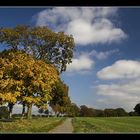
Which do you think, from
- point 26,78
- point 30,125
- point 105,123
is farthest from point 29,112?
point 105,123

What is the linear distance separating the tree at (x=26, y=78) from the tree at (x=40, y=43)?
15.7 inches

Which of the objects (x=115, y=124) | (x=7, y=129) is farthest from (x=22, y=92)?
(x=115, y=124)

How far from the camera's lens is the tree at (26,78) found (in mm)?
18406

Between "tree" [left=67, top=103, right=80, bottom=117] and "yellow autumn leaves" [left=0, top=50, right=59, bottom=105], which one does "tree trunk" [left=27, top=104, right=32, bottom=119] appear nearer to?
"yellow autumn leaves" [left=0, top=50, right=59, bottom=105]

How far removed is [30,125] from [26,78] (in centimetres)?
258

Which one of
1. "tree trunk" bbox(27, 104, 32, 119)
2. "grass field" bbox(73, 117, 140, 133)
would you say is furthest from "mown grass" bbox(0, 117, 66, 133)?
"grass field" bbox(73, 117, 140, 133)

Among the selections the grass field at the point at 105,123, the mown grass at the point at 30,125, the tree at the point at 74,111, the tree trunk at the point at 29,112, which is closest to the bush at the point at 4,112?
the mown grass at the point at 30,125

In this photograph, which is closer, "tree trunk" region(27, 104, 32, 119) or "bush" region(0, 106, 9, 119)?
"tree trunk" region(27, 104, 32, 119)

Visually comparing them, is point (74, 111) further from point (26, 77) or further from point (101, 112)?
point (26, 77)

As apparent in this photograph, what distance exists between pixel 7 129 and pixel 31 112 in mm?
2240

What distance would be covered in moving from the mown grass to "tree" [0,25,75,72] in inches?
109

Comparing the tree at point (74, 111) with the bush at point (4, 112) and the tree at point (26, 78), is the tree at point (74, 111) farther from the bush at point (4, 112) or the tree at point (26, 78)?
the bush at point (4, 112)

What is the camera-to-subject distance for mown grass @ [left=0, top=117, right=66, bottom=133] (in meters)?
16.4
